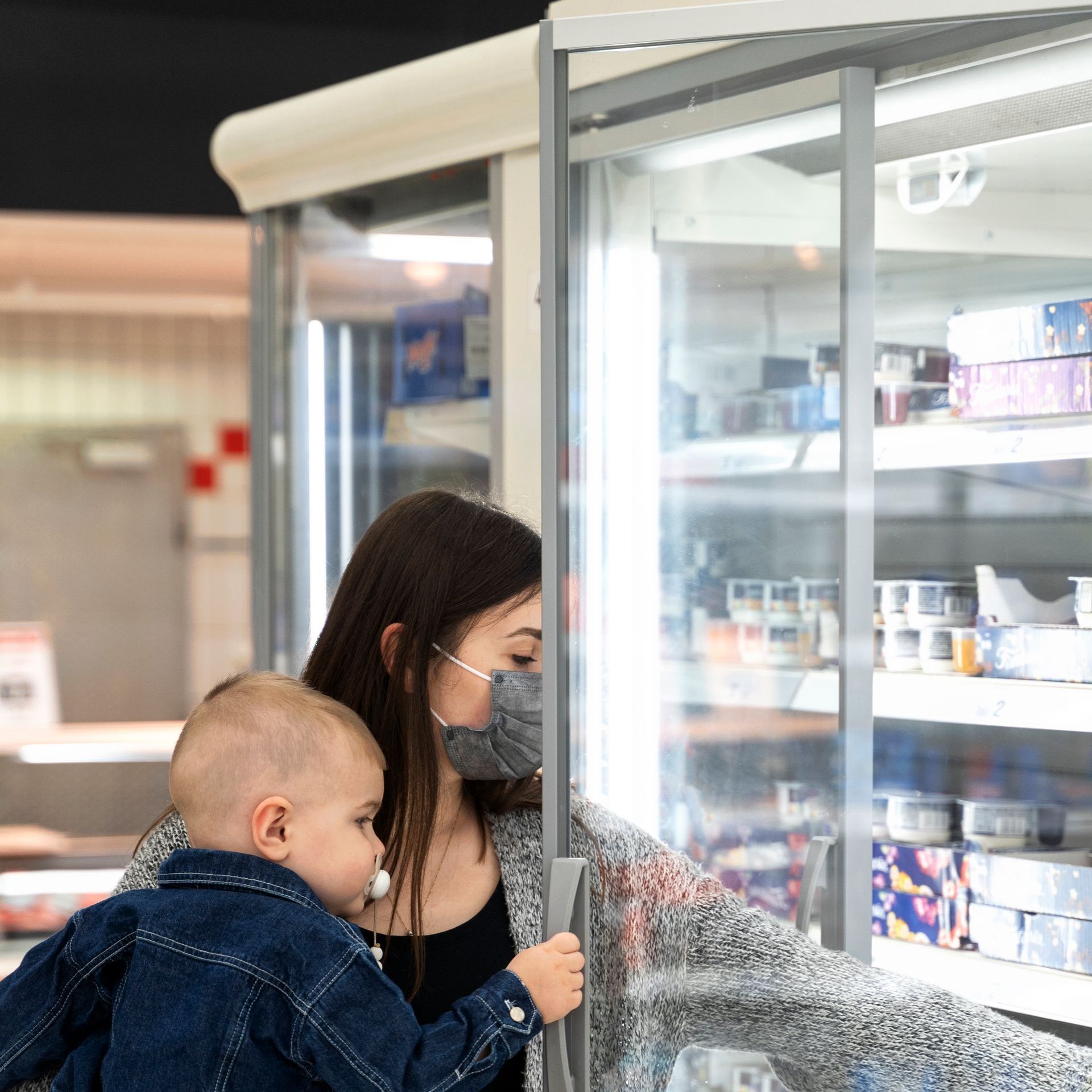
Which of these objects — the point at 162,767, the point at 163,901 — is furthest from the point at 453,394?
the point at 162,767

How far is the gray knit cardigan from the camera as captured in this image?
1.15 meters

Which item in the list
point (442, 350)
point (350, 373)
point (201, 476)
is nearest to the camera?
point (442, 350)

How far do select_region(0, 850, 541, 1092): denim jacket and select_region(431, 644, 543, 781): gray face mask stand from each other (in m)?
0.23

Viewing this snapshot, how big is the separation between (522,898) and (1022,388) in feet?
2.38

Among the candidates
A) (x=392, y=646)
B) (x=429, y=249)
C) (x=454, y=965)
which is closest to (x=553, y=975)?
(x=454, y=965)

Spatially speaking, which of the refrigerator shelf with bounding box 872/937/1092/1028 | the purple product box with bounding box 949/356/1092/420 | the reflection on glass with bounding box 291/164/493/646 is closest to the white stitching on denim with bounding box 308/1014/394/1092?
the refrigerator shelf with bounding box 872/937/1092/1028

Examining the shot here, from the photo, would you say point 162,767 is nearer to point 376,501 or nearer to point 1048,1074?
point 376,501

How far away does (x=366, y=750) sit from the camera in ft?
3.86

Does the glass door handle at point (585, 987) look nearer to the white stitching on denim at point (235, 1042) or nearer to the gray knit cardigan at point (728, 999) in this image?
the gray knit cardigan at point (728, 999)

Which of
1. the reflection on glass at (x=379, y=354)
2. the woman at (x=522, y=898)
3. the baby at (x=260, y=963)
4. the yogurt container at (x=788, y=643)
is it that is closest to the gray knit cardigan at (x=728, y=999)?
the woman at (x=522, y=898)

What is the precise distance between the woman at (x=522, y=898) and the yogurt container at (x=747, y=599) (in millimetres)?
244

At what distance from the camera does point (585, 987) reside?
114cm

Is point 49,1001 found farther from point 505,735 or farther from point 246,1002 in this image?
point 505,735

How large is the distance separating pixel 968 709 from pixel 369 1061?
0.72 meters
